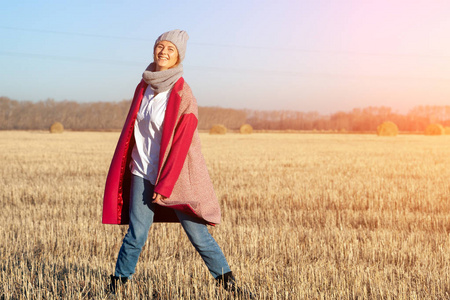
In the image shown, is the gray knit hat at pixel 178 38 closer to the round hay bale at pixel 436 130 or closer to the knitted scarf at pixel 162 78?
the knitted scarf at pixel 162 78

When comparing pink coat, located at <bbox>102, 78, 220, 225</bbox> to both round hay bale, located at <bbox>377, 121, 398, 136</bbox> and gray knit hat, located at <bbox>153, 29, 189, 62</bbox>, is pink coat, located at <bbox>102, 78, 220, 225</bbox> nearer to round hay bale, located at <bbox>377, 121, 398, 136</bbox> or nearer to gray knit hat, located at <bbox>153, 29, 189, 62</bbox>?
gray knit hat, located at <bbox>153, 29, 189, 62</bbox>

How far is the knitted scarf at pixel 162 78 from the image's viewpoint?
3.29 metres

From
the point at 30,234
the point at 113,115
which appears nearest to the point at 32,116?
the point at 113,115

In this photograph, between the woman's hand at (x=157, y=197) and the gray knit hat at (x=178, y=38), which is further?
the gray knit hat at (x=178, y=38)

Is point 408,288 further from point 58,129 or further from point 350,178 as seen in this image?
point 58,129

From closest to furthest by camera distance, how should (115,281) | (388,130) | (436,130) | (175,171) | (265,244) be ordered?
(175,171), (115,281), (265,244), (388,130), (436,130)

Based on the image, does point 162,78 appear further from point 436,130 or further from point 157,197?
point 436,130

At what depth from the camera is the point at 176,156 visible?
10.3 feet

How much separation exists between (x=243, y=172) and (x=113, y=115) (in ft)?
305

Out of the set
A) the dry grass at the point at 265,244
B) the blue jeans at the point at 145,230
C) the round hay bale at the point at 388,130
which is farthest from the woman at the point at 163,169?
the round hay bale at the point at 388,130

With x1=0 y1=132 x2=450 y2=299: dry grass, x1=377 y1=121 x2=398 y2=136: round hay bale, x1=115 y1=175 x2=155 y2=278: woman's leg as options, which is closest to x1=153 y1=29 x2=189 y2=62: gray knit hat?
x1=115 y1=175 x2=155 y2=278: woman's leg

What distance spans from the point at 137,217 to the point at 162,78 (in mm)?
969

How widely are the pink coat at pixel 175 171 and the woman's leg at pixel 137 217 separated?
0.14 m

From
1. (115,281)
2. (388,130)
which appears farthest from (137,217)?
(388,130)
